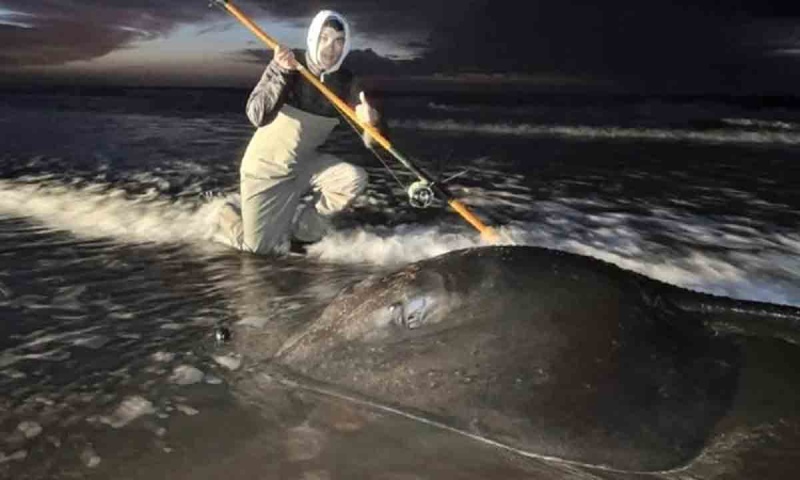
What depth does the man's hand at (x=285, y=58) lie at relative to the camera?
511 cm

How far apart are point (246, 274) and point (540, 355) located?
3.27 m

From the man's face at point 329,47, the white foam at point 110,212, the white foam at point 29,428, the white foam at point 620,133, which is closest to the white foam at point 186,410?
the white foam at point 29,428

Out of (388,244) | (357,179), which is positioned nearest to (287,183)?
(357,179)

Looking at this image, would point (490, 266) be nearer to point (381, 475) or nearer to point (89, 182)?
point (381, 475)

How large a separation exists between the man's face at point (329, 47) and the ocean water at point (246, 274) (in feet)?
4.14

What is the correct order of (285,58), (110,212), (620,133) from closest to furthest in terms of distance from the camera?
(285,58) < (110,212) < (620,133)

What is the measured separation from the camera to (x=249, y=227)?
608cm

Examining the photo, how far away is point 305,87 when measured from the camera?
5543 mm

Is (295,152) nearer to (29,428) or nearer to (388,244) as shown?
(388,244)

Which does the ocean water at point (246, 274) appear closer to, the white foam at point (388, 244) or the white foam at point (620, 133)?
the white foam at point (388, 244)

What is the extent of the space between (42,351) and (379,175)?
24.0 ft

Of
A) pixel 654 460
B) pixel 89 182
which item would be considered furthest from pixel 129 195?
pixel 654 460

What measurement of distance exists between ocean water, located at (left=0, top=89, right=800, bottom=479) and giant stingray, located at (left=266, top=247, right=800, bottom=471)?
108 millimetres

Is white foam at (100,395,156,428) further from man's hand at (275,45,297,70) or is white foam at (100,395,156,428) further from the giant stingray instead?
man's hand at (275,45,297,70)
